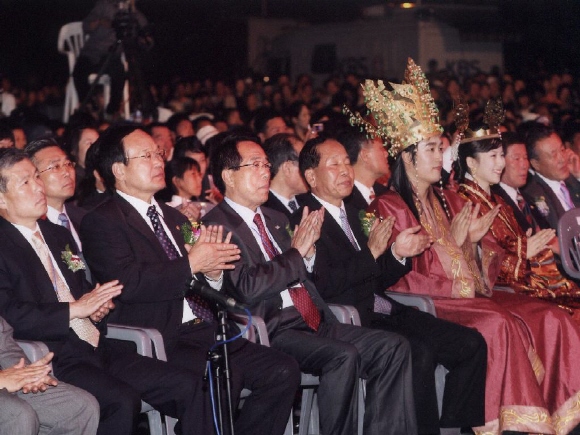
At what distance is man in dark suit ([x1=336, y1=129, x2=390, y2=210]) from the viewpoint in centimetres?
633

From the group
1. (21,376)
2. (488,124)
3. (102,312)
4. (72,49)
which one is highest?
(72,49)

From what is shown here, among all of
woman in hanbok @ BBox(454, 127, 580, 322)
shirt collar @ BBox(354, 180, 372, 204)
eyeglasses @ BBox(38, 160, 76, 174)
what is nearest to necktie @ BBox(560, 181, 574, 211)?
woman in hanbok @ BBox(454, 127, 580, 322)

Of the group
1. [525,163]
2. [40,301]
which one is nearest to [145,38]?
[525,163]

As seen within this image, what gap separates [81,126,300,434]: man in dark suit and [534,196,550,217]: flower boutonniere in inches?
132

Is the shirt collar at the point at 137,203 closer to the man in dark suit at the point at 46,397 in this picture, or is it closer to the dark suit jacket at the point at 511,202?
the man in dark suit at the point at 46,397

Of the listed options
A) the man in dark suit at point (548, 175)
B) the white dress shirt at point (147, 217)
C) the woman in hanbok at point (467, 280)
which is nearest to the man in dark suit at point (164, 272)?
the white dress shirt at point (147, 217)

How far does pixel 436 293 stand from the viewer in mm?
5617

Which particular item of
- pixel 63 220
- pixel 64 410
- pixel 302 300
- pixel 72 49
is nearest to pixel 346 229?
pixel 302 300

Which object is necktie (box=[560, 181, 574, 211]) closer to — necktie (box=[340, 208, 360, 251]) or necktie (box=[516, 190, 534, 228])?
necktie (box=[516, 190, 534, 228])

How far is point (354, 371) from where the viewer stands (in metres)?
4.69

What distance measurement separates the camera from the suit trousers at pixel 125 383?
159 inches

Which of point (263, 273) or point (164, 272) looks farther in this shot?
point (263, 273)

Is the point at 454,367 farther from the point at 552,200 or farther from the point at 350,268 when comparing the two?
the point at 552,200

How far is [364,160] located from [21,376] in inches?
128
